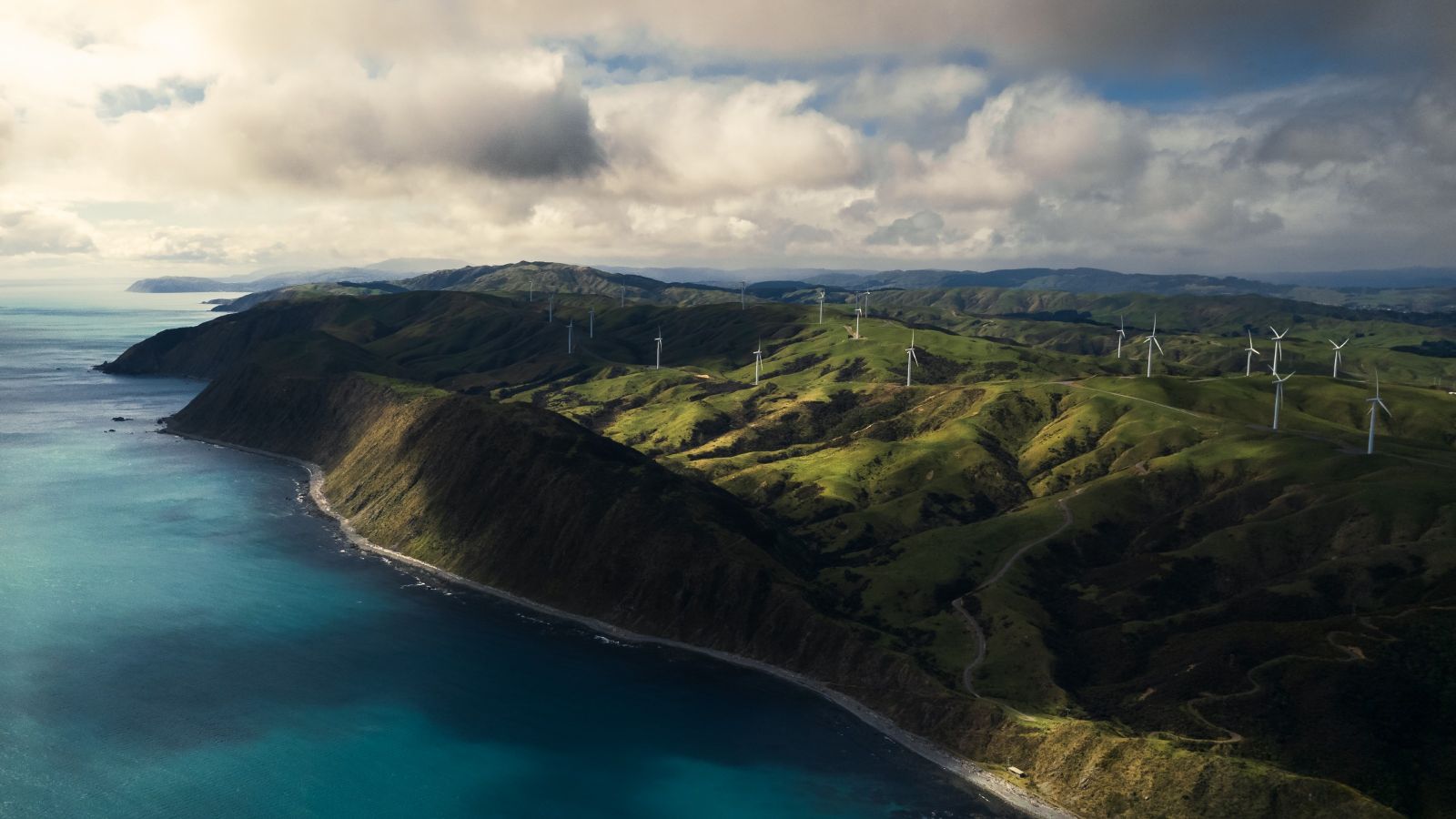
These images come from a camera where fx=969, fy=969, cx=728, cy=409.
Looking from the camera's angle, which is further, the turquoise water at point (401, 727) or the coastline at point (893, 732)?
the coastline at point (893, 732)

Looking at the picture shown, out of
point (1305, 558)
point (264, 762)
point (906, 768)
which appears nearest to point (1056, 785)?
point (906, 768)

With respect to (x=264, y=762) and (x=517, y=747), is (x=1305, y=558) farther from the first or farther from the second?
(x=264, y=762)

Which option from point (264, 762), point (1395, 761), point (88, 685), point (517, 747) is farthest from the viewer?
point (88, 685)

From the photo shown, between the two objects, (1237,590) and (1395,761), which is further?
(1237,590)

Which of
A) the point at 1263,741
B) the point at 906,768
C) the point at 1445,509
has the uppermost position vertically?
the point at 1445,509

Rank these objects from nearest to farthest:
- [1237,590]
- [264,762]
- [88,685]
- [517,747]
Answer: [264,762], [517,747], [88,685], [1237,590]

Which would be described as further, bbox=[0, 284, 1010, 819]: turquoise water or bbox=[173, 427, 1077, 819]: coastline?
bbox=[173, 427, 1077, 819]: coastline

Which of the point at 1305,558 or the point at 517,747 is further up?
the point at 1305,558

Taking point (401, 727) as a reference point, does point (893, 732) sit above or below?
below

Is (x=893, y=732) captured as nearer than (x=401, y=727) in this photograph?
No
